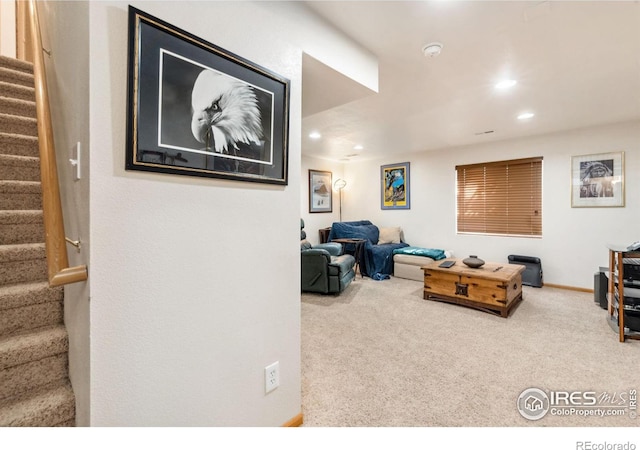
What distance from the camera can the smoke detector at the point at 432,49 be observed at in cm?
192

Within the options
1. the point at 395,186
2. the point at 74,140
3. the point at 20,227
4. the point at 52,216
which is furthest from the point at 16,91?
the point at 395,186

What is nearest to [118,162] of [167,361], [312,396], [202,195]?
[202,195]

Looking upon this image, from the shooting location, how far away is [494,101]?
2.95 m

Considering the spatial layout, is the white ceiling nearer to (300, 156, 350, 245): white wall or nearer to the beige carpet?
(300, 156, 350, 245): white wall

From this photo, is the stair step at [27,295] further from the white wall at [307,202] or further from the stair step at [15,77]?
the white wall at [307,202]

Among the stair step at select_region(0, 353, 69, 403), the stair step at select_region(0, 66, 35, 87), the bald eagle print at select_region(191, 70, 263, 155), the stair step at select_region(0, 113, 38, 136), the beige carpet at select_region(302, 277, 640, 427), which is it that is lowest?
the beige carpet at select_region(302, 277, 640, 427)

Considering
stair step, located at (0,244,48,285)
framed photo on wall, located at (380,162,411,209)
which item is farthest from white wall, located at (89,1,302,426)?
framed photo on wall, located at (380,162,411,209)

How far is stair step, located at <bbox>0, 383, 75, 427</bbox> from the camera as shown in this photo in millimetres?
988

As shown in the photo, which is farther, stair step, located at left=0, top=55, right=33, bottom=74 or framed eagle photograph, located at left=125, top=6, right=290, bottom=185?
stair step, located at left=0, top=55, right=33, bottom=74

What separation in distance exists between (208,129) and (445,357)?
7.60 ft

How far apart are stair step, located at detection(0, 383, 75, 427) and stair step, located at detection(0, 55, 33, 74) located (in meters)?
2.45

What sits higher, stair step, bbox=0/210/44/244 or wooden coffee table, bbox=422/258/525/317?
stair step, bbox=0/210/44/244

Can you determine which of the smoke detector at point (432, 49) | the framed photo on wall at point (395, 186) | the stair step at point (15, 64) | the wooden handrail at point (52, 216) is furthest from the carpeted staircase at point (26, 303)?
the framed photo on wall at point (395, 186)

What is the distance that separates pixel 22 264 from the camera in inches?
54.3
